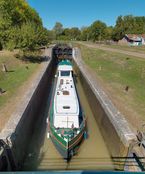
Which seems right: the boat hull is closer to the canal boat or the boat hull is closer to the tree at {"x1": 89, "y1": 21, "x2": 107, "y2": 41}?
the canal boat

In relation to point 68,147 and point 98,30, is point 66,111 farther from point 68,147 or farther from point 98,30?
point 98,30

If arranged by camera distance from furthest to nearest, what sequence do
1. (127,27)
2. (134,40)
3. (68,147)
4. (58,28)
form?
(58,28) < (127,27) < (134,40) < (68,147)

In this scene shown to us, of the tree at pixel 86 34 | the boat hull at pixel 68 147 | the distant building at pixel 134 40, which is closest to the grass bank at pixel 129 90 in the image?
the boat hull at pixel 68 147

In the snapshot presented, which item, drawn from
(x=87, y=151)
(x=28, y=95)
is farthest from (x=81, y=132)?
(x=28, y=95)

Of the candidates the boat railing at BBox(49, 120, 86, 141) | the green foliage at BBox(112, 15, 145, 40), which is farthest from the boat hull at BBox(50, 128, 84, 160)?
Result: the green foliage at BBox(112, 15, 145, 40)

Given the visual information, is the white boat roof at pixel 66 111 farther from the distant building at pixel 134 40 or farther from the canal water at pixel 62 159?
the distant building at pixel 134 40

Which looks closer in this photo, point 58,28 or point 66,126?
point 66,126

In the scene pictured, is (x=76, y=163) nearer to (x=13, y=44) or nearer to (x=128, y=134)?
(x=128, y=134)

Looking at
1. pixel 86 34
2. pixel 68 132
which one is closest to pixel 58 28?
pixel 86 34

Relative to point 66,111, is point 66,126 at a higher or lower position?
lower
